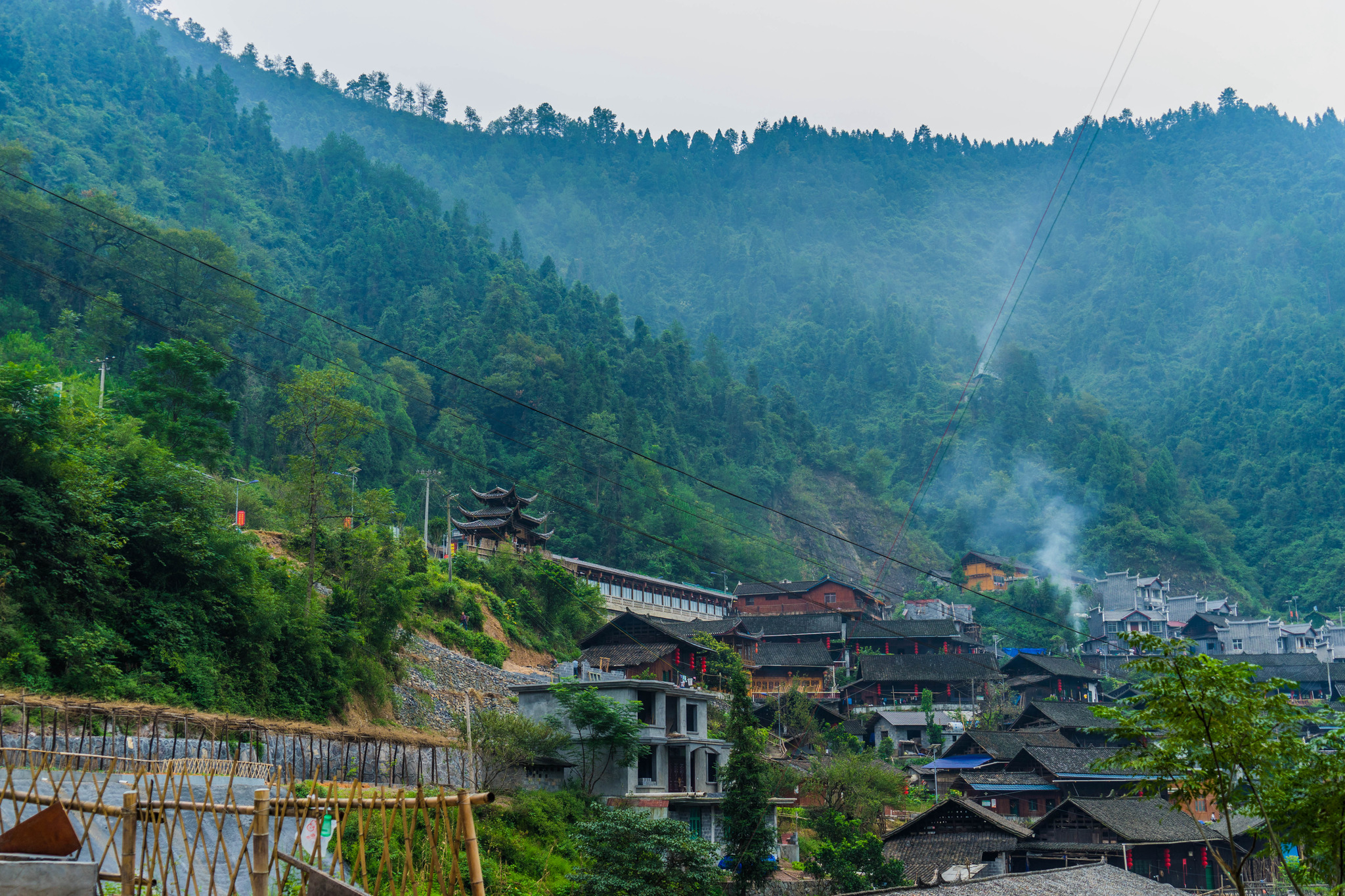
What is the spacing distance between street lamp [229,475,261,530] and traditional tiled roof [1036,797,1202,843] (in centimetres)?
2527

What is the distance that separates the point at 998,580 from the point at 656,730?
2308 inches

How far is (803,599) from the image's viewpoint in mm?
65562

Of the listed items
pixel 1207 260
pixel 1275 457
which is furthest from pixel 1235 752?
pixel 1207 260

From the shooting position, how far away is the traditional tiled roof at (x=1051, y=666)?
54.2 meters

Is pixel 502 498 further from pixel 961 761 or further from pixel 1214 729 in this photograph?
pixel 1214 729

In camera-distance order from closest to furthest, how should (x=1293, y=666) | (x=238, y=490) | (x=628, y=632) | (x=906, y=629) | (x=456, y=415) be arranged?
(x=238, y=490)
(x=628, y=632)
(x=906, y=629)
(x=1293, y=666)
(x=456, y=415)

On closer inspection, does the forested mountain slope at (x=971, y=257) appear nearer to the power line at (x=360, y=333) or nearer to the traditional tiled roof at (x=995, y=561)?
the traditional tiled roof at (x=995, y=561)

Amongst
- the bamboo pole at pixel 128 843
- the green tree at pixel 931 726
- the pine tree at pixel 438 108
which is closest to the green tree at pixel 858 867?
the green tree at pixel 931 726

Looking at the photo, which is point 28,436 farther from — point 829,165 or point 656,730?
point 829,165

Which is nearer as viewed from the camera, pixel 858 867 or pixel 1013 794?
pixel 858 867

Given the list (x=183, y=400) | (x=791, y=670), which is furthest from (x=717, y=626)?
(x=183, y=400)

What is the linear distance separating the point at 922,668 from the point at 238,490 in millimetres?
33330

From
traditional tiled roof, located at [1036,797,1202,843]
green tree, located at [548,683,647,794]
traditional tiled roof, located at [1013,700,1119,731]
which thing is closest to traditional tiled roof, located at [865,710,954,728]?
traditional tiled roof, located at [1013,700,1119,731]

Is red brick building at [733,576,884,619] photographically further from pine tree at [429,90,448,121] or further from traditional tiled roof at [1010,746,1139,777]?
pine tree at [429,90,448,121]
